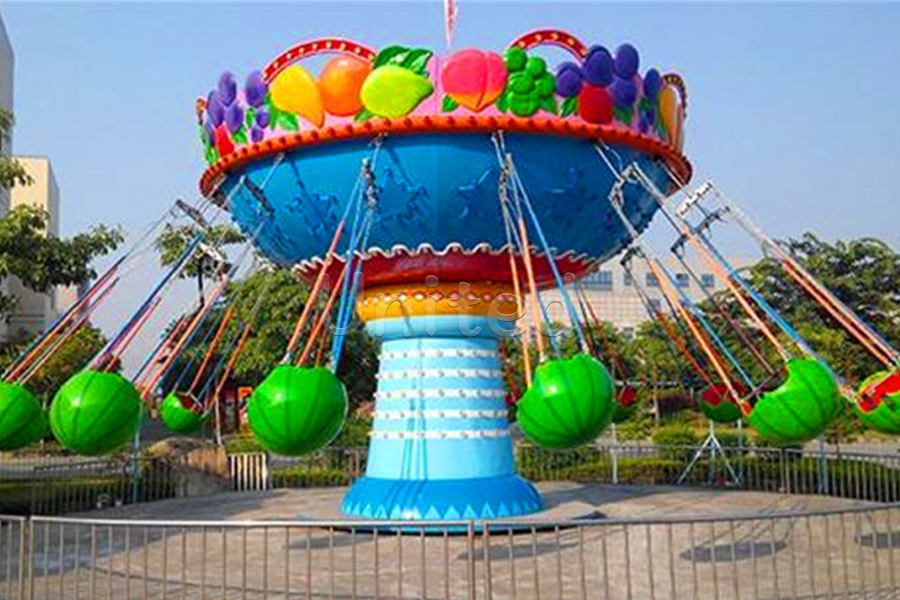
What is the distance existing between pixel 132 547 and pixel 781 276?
35112mm

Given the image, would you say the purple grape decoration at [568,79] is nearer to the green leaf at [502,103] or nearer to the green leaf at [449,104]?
the green leaf at [502,103]

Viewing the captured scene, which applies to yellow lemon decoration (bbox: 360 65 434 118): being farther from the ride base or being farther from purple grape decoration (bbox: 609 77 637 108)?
the ride base

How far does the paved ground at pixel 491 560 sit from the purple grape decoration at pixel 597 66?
3.78 m

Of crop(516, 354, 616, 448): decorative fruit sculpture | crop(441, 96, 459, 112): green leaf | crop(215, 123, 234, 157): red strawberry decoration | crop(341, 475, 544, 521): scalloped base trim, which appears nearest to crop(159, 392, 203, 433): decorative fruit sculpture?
crop(341, 475, 544, 521): scalloped base trim

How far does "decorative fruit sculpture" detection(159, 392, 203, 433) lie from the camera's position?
33.1ft

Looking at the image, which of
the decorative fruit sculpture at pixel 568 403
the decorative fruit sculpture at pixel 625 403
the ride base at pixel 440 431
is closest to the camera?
the decorative fruit sculpture at pixel 568 403

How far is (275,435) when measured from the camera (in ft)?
21.5

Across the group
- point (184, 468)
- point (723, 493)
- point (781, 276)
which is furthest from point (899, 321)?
point (184, 468)

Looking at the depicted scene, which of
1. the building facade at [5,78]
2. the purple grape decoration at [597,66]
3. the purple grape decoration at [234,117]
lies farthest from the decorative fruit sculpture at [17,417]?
the building facade at [5,78]

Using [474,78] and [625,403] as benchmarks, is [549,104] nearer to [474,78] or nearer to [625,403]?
[474,78]

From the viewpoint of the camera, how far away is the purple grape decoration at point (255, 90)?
891 cm

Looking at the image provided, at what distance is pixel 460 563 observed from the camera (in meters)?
7.89

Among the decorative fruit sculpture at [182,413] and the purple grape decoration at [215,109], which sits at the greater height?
the purple grape decoration at [215,109]

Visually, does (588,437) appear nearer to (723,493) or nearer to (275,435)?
(275,435)
